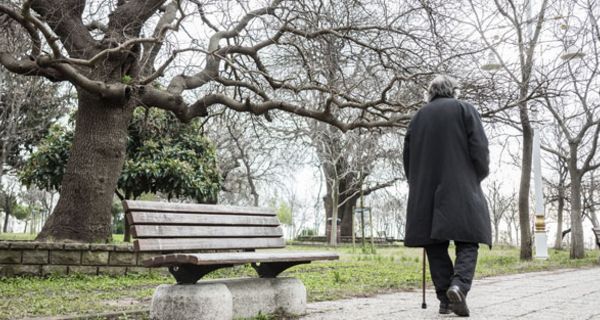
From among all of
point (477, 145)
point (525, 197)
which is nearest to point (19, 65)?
point (477, 145)

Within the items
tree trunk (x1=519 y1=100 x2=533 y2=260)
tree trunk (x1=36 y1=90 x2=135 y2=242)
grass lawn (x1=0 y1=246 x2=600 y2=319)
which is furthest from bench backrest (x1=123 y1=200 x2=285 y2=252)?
tree trunk (x1=519 y1=100 x2=533 y2=260)

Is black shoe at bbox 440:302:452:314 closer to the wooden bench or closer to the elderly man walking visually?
the elderly man walking

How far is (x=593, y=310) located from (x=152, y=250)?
3.71m

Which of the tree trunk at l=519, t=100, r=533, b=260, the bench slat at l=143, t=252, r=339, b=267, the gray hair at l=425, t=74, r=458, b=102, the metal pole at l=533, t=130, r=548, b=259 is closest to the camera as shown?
the bench slat at l=143, t=252, r=339, b=267

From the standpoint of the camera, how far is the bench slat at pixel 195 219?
3841mm

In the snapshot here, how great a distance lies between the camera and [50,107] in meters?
22.6

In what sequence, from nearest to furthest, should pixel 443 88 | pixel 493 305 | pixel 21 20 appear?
pixel 443 88, pixel 493 305, pixel 21 20

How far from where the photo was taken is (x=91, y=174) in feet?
27.3

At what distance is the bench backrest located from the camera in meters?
3.84

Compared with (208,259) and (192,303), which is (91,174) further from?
(208,259)

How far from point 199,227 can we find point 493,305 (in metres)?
2.75

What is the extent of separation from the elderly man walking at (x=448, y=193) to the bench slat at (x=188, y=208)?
1.39 m

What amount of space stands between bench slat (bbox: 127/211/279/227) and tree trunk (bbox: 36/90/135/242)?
414 cm

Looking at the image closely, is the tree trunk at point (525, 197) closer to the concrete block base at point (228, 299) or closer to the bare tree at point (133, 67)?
the bare tree at point (133, 67)
